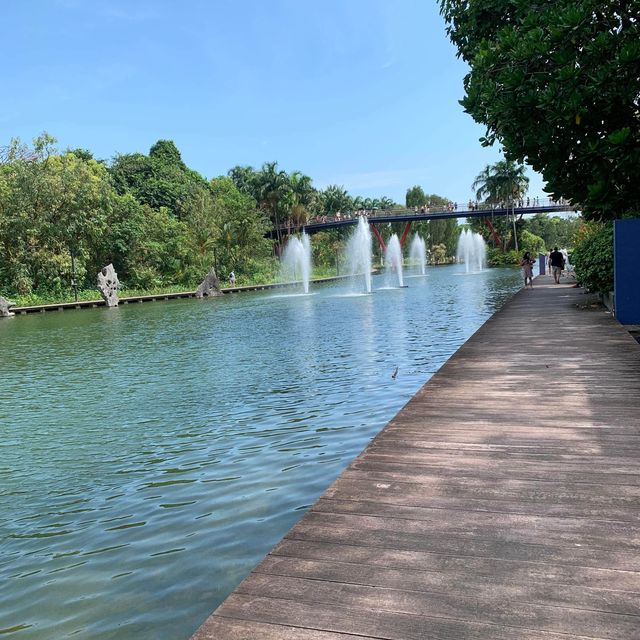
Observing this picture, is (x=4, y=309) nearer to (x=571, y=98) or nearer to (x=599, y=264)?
(x=599, y=264)

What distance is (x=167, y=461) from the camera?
6984mm

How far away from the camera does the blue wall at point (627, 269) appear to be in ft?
39.2

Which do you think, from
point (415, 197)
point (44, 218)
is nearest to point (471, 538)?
point (44, 218)

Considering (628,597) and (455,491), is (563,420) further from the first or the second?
(628,597)

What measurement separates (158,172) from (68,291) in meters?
33.4

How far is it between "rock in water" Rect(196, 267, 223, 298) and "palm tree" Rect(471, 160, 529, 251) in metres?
44.9

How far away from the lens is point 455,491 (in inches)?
161

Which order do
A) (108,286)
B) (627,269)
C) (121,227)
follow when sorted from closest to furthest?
(627,269) → (108,286) → (121,227)

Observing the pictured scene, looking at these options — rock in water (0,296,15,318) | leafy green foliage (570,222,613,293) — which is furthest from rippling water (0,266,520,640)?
rock in water (0,296,15,318)

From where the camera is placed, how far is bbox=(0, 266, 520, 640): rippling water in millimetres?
4180

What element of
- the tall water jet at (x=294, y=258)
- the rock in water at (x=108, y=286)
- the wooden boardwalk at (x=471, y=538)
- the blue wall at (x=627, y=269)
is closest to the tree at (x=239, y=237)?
the tall water jet at (x=294, y=258)

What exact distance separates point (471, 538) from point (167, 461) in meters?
4.41

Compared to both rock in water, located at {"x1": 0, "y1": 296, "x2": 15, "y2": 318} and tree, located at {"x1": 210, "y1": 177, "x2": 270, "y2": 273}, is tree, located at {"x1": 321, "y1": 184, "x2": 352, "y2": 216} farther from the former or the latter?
rock in water, located at {"x1": 0, "y1": 296, "x2": 15, "y2": 318}

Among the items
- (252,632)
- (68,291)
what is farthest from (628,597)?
(68,291)
